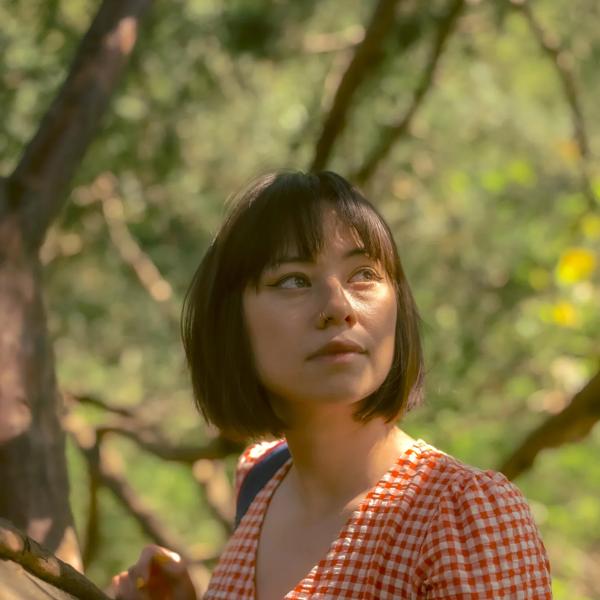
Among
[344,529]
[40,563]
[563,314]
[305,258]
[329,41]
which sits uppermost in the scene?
[329,41]

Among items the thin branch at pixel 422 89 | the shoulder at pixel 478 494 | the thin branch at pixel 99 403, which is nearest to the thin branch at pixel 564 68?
the thin branch at pixel 422 89

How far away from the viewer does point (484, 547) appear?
136cm

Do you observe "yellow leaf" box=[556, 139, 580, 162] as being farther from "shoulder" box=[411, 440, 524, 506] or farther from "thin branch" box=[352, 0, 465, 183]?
"shoulder" box=[411, 440, 524, 506]

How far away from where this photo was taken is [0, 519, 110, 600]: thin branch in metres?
1.37

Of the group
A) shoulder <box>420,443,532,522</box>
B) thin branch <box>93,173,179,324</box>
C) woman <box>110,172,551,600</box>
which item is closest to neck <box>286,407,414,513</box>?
woman <box>110,172,551,600</box>

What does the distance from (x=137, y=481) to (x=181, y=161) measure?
5512 mm

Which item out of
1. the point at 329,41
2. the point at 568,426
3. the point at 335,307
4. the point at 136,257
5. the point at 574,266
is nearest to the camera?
the point at 335,307

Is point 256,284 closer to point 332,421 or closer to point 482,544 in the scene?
point 332,421

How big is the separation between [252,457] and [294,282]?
513 millimetres

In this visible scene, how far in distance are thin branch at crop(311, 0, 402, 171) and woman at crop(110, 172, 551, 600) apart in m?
1.94

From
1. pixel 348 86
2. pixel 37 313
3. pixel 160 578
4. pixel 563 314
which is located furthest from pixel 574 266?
pixel 160 578

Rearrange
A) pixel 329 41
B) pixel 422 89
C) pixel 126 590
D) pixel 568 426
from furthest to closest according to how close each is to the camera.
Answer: pixel 329 41 < pixel 422 89 < pixel 568 426 < pixel 126 590

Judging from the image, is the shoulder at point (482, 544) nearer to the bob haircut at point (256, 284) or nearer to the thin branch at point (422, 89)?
the bob haircut at point (256, 284)

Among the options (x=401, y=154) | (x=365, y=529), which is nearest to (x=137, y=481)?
(x=401, y=154)
